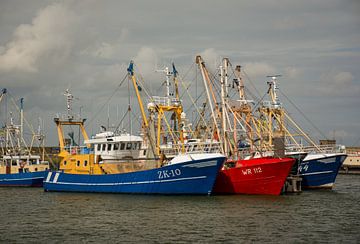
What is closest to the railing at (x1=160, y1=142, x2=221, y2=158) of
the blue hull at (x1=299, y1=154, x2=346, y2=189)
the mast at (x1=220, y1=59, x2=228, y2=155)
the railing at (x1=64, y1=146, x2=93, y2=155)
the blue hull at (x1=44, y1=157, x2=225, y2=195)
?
the mast at (x1=220, y1=59, x2=228, y2=155)

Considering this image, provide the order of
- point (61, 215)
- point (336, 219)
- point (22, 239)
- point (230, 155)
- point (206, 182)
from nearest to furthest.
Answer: point (22, 239) < point (336, 219) < point (61, 215) < point (206, 182) < point (230, 155)

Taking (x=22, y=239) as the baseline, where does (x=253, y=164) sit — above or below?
above

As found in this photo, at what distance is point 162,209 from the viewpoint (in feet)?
121

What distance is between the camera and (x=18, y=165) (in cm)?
6506

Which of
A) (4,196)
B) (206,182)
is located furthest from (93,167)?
(206,182)

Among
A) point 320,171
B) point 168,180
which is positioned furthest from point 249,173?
point 320,171

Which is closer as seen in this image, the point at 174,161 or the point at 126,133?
the point at 174,161

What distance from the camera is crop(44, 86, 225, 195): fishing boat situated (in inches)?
1667

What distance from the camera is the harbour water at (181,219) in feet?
91.9

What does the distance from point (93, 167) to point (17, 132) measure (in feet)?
72.7

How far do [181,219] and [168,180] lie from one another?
1000 centimetres

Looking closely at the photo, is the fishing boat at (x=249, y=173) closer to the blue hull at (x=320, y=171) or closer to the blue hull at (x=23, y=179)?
the blue hull at (x=320, y=171)

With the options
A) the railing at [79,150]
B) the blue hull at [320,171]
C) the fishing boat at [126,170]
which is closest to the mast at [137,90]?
the fishing boat at [126,170]

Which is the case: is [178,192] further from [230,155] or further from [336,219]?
[336,219]
